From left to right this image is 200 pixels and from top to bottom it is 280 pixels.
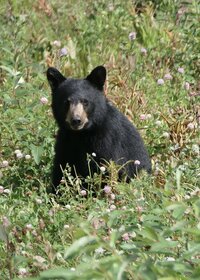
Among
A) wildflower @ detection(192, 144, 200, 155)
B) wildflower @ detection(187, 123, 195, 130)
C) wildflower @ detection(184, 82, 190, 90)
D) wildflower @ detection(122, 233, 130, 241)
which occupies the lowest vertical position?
wildflower @ detection(192, 144, 200, 155)

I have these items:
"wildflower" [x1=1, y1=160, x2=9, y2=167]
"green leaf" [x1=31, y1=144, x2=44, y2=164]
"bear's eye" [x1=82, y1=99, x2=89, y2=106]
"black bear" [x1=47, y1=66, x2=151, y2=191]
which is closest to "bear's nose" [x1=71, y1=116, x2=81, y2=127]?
"black bear" [x1=47, y1=66, x2=151, y2=191]

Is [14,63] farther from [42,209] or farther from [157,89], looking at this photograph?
[42,209]

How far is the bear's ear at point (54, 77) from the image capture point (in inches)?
308

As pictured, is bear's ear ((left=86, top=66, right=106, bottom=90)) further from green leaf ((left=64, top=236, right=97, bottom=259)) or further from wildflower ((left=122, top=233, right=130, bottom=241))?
green leaf ((left=64, top=236, right=97, bottom=259))

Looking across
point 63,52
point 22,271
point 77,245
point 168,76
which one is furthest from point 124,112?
point 77,245

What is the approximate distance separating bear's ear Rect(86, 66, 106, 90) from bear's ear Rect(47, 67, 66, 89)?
217 millimetres

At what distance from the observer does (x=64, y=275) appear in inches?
135

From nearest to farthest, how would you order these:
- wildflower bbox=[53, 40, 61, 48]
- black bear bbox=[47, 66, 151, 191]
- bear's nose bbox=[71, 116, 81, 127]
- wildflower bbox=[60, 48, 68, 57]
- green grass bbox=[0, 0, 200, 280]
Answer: green grass bbox=[0, 0, 200, 280] → bear's nose bbox=[71, 116, 81, 127] → black bear bbox=[47, 66, 151, 191] → wildflower bbox=[60, 48, 68, 57] → wildflower bbox=[53, 40, 61, 48]

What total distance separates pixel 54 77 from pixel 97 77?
333 millimetres

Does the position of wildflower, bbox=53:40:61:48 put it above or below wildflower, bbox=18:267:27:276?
above

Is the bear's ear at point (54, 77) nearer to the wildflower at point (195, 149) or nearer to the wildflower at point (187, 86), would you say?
the wildflower at point (195, 149)

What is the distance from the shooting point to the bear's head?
7.61 m

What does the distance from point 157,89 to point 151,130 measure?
1.12 m

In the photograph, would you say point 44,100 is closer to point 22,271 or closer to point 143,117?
point 143,117
